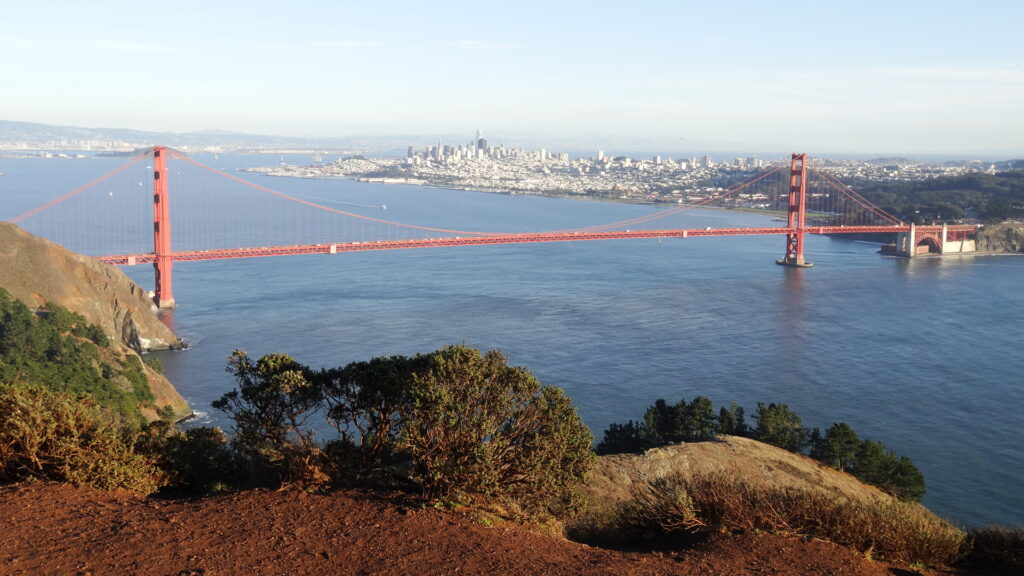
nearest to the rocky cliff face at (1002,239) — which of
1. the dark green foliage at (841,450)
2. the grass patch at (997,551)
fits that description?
the dark green foliage at (841,450)

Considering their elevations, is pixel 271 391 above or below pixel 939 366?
above

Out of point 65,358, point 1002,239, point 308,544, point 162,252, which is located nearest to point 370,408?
point 308,544

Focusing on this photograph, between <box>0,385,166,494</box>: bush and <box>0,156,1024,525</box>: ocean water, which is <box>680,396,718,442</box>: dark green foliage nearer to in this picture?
<box>0,156,1024,525</box>: ocean water

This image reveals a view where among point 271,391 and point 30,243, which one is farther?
point 30,243

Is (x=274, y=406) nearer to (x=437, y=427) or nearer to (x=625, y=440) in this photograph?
(x=437, y=427)

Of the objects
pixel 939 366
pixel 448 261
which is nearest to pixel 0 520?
pixel 939 366

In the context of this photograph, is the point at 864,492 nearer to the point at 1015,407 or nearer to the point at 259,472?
the point at 259,472

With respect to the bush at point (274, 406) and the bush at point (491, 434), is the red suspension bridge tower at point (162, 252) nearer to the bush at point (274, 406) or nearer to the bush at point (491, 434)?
the bush at point (274, 406)
